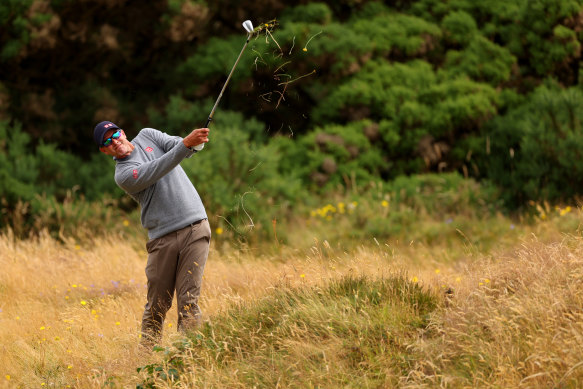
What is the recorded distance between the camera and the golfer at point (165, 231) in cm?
482

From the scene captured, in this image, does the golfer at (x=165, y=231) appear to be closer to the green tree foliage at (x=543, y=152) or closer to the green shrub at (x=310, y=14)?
the green tree foliage at (x=543, y=152)

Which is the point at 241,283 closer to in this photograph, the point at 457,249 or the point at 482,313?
the point at 482,313

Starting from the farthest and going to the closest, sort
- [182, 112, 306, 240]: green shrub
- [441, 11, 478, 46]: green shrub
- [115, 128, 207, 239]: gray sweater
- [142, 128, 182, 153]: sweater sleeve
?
[441, 11, 478, 46]: green shrub < [182, 112, 306, 240]: green shrub < [142, 128, 182, 153]: sweater sleeve < [115, 128, 207, 239]: gray sweater

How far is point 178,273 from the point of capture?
493 centimetres

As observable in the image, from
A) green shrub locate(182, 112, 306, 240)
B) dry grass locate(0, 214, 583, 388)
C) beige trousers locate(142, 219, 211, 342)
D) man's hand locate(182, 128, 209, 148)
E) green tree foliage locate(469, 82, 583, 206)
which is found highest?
man's hand locate(182, 128, 209, 148)

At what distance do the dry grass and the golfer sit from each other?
0.85 ft

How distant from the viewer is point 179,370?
14.0ft

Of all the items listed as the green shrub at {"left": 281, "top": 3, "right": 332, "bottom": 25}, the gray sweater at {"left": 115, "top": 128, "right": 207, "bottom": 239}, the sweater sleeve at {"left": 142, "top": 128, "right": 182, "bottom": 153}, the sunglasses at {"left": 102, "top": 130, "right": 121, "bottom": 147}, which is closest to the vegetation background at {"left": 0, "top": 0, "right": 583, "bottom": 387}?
the green shrub at {"left": 281, "top": 3, "right": 332, "bottom": 25}

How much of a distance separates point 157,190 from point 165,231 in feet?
1.05

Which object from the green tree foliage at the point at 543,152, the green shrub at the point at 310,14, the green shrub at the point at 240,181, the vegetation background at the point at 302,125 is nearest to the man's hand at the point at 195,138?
the vegetation background at the point at 302,125

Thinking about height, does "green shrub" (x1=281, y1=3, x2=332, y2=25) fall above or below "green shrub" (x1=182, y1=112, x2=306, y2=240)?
above

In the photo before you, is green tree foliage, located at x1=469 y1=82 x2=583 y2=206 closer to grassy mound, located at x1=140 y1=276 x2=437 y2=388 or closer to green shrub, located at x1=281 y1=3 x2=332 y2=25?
green shrub, located at x1=281 y1=3 x2=332 y2=25

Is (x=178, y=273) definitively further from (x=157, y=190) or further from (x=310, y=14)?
(x=310, y=14)

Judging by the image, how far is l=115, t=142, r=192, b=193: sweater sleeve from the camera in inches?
181
